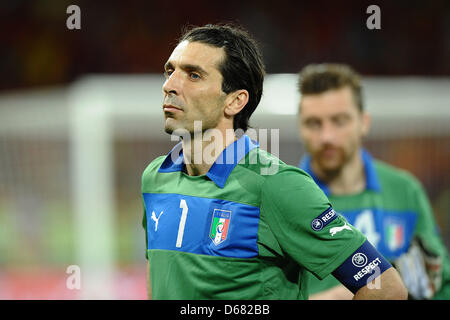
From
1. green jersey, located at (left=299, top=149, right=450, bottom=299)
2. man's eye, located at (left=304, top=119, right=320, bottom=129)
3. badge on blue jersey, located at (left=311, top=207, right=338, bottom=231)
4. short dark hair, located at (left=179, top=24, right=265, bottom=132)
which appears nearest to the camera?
badge on blue jersey, located at (left=311, top=207, right=338, bottom=231)

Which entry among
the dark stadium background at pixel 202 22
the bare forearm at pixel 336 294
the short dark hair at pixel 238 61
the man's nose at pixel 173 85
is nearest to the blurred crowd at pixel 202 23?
the dark stadium background at pixel 202 22

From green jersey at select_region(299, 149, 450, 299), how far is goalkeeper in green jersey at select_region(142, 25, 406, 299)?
1.19 m

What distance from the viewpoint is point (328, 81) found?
3398 mm

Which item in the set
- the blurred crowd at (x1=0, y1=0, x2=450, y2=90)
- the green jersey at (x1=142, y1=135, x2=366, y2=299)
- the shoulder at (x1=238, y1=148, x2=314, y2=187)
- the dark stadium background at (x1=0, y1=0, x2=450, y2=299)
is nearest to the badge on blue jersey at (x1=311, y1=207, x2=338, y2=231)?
the green jersey at (x1=142, y1=135, x2=366, y2=299)

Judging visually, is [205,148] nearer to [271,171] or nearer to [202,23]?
[271,171]

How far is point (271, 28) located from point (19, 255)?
547 cm

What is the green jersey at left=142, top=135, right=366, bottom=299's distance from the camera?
191cm

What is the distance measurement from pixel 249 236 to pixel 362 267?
0.37m

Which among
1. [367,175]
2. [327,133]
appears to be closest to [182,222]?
[327,133]

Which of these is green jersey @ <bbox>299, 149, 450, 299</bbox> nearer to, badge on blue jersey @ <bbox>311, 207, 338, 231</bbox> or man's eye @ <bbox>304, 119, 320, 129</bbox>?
man's eye @ <bbox>304, 119, 320, 129</bbox>

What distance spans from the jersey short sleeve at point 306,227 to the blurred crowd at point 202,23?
269 inches

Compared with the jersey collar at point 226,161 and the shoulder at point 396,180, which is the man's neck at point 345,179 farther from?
the jersey collar at point 226,161
